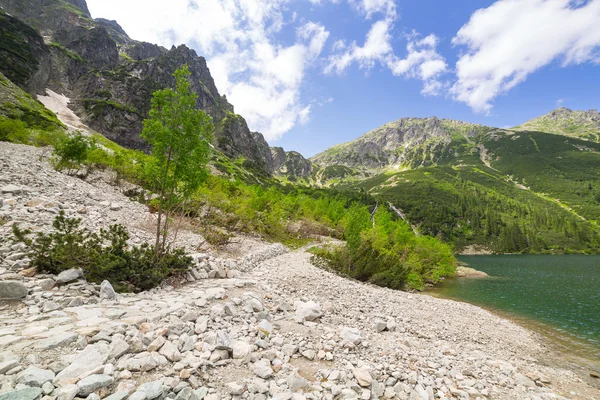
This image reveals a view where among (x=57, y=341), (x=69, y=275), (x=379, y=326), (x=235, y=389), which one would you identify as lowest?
(x=379, y=326)

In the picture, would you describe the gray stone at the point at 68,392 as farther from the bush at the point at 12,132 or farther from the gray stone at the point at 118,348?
the bush at the point at 12,132

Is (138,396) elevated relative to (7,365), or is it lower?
lower

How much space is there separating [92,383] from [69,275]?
5540 millimetres

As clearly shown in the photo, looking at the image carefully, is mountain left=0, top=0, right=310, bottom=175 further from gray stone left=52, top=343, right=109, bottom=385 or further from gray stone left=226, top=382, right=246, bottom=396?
gray stone left=226, top=382, right=246, bottom=396

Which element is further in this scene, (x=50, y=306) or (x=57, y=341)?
(x=50, y=306)

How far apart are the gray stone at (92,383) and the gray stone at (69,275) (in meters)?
5.23

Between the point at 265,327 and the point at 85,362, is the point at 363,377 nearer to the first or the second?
the point at 265,327

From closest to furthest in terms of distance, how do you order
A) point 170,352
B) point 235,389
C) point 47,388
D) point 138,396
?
1. point 47,388
2. point 138,396
3. point 235,389
4. point 170,352

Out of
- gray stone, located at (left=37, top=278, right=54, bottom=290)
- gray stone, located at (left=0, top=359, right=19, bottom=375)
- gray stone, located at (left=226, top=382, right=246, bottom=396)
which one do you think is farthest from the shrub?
gray stone, located at (left=0, top=359, right=19, bottom=375)

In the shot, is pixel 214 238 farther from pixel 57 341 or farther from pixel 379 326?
pixel 57 341

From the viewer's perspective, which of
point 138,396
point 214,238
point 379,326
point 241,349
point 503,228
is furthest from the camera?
point 503,228

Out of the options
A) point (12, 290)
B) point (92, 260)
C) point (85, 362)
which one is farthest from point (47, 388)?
point (92, 260)

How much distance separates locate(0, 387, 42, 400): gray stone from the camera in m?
3.55

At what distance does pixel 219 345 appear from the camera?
6.46 meters
